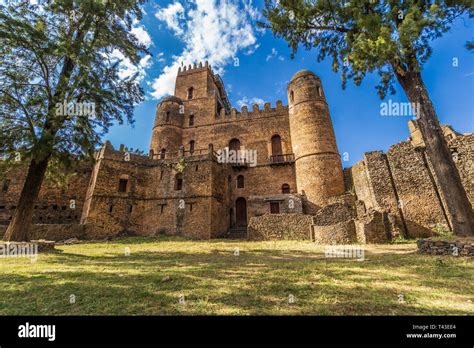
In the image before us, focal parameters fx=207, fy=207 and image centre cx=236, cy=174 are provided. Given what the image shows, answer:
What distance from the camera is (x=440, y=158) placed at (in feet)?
25.4

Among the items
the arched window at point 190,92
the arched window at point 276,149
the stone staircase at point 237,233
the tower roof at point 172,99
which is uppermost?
the arched window at point 190,92

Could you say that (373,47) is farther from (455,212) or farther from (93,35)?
(93,35)

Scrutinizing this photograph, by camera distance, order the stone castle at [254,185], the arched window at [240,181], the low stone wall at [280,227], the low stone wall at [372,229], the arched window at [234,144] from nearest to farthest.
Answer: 1. the low stone wall at [372,229]
2. the stone castle at [254,185]
3. the low stone wall at [280,227]
4. the arched window at [240,181]
5. the arched window at [234,144]

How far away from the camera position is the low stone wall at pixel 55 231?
1433cm

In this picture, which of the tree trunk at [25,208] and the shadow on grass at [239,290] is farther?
the tree trunk at [25,208]

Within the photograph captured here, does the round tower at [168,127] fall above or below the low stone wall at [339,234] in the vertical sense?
above

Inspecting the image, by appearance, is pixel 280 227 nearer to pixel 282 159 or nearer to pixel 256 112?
pixel 282 159

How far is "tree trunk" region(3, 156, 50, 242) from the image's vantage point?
30.2ft

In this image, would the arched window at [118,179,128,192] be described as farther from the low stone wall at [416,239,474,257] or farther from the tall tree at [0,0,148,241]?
the low stone wall at [416,239,474,257]

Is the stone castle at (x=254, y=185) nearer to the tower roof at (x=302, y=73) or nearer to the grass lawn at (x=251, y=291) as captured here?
the tower roof at (x=302, y=73)

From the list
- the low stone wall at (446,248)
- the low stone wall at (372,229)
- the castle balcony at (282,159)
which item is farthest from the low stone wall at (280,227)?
the castle balcony at (282,159)

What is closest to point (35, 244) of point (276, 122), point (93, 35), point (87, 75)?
point (87, 75)

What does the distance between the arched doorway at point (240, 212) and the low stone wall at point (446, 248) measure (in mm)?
14688

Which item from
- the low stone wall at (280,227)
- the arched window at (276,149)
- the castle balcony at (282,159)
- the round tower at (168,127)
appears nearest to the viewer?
the low stone wall at (280,227)
